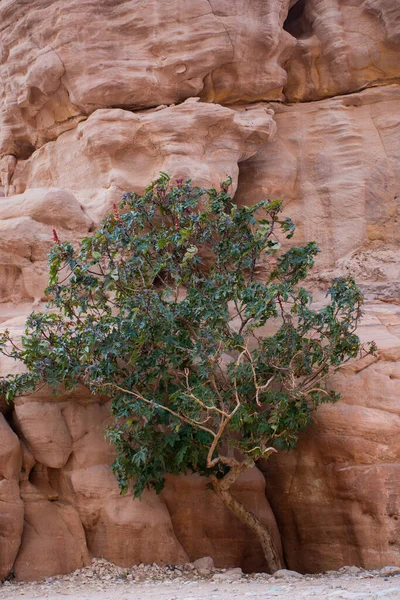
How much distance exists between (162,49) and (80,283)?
5452 millimetres

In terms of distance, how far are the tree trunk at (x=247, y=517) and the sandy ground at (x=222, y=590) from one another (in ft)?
2.26

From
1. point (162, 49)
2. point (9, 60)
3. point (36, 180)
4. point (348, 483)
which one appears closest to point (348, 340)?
point (348, 483)

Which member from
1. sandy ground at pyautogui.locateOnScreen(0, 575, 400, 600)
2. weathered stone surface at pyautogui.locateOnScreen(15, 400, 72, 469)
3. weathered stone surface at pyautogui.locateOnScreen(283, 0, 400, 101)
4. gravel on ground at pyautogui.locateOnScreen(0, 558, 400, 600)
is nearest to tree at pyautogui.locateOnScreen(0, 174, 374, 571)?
weathered stone surface at pyautogui.locateOnScreen(15, 400, 72, 469)

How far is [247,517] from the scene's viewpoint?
8.64 meters

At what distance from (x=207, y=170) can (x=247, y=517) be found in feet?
18.6

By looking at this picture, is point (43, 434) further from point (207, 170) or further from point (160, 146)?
point (160, 146)

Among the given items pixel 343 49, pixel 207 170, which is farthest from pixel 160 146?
pixel 343 49

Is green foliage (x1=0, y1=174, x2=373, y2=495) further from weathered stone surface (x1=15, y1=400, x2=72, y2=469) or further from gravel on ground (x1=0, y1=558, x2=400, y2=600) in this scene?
gravel on ground (x1=0, y1=558, x2=400, y2=600)

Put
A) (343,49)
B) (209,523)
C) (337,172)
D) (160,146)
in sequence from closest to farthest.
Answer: (209,523), (160,146), (337,172), (343,49)

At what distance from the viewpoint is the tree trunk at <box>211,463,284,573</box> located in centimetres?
857

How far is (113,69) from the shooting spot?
1181 cm

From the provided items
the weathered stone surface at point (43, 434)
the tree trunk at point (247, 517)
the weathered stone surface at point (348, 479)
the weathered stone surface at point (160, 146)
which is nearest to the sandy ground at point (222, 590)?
the tree trunk at point (247, 517)

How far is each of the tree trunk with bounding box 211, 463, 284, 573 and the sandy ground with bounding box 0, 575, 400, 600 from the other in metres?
0.69

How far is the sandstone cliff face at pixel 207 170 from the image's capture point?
8820mm
